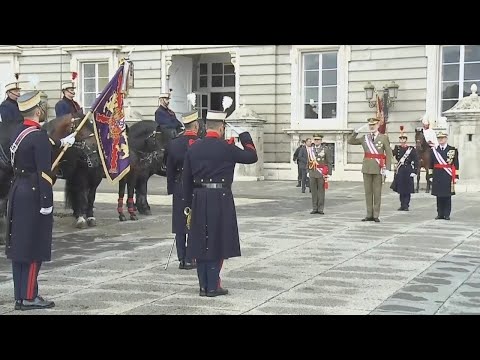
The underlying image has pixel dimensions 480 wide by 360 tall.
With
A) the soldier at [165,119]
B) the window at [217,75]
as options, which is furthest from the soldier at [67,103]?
the window at [217,75]

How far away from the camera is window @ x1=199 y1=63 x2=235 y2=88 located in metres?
28.3

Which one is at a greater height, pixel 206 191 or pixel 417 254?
pixel 206 191

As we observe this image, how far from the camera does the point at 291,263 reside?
27.8 feet

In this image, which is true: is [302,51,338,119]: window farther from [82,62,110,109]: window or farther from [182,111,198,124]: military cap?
[182,111,198,124]: military cap

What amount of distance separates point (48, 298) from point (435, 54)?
18368mm

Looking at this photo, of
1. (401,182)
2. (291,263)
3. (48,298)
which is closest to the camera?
(48,298)

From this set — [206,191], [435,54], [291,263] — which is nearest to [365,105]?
[435,54]

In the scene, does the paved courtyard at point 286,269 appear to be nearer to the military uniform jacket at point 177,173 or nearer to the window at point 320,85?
the military uniform jacket at point 177,173

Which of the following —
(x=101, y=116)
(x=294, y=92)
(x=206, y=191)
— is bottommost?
(x=206, y=191)

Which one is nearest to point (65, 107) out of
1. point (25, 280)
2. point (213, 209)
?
point (213, 209)

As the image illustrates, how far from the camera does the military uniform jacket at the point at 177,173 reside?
8070 millimetres

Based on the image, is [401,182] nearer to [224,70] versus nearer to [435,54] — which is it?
[435,54]

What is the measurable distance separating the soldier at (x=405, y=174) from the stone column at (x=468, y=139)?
435 cm

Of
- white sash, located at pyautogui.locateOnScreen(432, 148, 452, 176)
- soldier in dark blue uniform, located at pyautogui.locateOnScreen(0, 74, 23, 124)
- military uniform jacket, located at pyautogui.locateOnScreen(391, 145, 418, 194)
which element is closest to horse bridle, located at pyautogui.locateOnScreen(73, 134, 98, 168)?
soldier in dark blue uniform, located at pyautogui.locateOnScreen(0, 74, 23, 124)
